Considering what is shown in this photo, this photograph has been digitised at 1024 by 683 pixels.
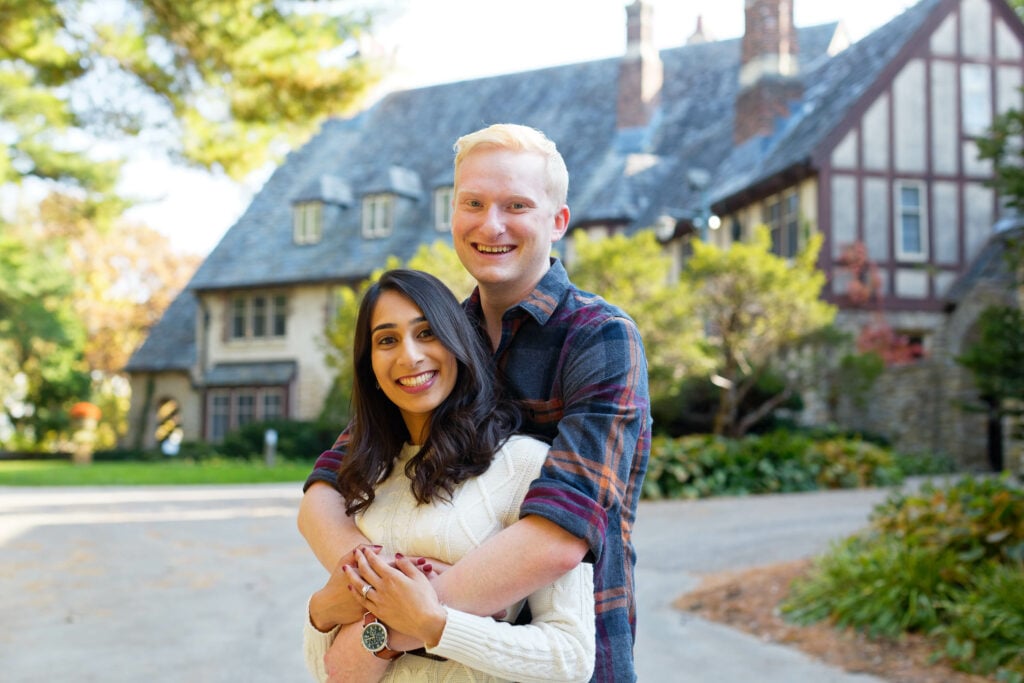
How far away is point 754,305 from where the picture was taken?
15.5 m

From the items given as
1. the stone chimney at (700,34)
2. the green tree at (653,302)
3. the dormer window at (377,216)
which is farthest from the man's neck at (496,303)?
the stone chimney at (700,34)

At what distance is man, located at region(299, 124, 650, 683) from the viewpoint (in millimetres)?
1930

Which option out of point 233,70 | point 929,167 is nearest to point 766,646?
point 233,70

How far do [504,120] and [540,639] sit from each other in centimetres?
3040

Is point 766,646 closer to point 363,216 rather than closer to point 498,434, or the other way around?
point 498,434

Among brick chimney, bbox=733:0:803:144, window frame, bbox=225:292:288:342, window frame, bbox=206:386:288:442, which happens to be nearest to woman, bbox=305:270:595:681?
brick chimney, bbox=733:0:803:144

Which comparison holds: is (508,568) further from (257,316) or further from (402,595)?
(257,316)

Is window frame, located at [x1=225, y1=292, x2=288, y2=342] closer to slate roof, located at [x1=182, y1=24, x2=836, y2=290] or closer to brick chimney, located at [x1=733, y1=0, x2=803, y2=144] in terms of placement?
slate roof, located at [x1=182, y1=24, x2=836, y2=290]

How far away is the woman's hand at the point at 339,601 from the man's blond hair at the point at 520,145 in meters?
0.77

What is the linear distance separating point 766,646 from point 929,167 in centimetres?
1538

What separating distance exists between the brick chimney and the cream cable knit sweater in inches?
867

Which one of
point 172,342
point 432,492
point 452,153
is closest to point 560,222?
point 432,492

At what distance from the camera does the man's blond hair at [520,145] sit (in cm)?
215

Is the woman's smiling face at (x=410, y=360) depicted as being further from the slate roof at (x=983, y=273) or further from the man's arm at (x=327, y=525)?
the slate roof at (x=983, y=273)
